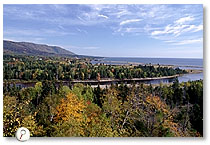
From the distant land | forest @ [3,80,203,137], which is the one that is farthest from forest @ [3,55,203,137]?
the distant land

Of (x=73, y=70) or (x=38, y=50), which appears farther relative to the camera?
(x=73, y=70)

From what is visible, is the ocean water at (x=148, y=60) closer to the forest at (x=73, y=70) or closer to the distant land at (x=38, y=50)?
the forest at (x=73, y=70)

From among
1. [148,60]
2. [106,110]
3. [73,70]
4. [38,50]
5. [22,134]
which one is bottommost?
[22,134]

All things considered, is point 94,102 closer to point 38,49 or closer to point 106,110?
point 106,110

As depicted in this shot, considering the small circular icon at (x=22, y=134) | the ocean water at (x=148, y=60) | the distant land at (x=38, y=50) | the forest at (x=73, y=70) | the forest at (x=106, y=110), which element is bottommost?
the small circular icon at (x=22, y=134)

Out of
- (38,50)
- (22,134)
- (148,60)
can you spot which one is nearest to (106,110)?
(148,60)

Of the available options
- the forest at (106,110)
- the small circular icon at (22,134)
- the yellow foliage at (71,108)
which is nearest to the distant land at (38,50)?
the forest at (106,110)

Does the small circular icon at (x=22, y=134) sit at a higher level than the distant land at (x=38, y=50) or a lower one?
lower

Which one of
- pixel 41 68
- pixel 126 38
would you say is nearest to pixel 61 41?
pixel 41 68

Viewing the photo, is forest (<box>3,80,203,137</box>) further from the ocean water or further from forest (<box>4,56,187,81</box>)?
the ocean water
